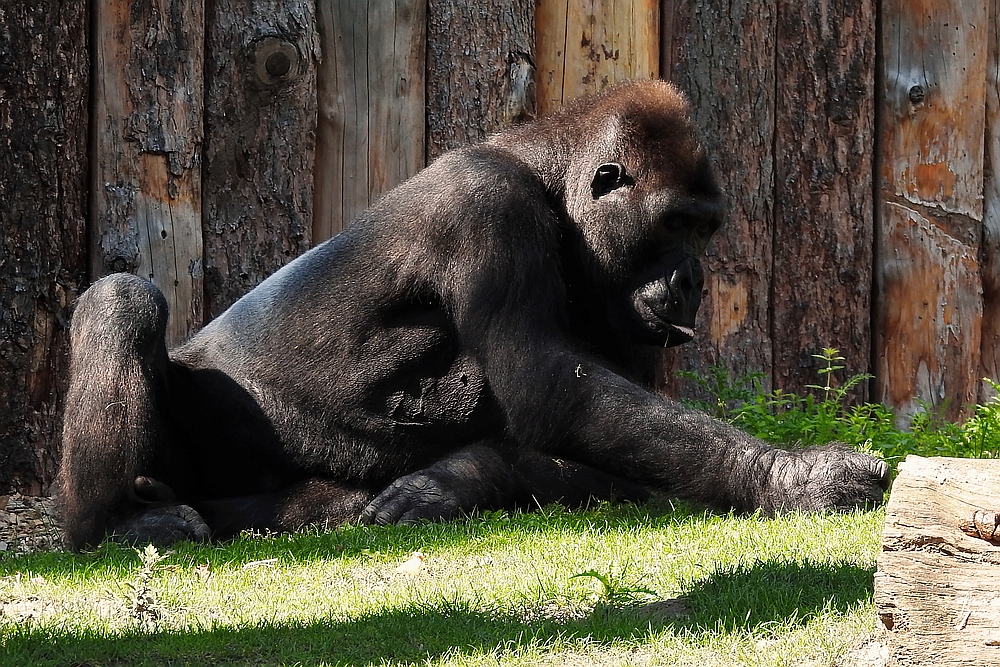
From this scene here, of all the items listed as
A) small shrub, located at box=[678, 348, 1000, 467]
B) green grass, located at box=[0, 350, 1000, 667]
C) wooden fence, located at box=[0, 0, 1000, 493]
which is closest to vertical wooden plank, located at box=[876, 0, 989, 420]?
wooden fence, located at box=[0, 0, 1000, 493]

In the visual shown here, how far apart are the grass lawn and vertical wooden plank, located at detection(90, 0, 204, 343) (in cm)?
200

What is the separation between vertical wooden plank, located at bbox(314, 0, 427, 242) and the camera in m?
6.64

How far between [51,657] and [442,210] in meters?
2.62

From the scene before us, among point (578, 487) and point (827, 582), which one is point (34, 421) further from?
point (827, 582)

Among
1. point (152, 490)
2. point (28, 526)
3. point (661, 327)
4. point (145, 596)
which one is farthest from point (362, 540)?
point (28, 526)

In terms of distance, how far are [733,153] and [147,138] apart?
122 inches

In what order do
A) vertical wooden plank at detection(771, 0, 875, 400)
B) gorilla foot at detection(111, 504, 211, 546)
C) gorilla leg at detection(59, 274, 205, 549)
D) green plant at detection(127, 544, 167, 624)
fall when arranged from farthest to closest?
vertical wooden plank at detection(771, 0, 875, 400)
gorilla leg at detection(59, 274, 205, 549)
gorilla foot at detection(111, 504, 211, 546)
green plant at detection(127, 544, 167, 624)

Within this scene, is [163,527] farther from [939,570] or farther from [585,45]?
[585,45]

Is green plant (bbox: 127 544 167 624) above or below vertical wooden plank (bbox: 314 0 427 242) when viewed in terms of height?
below

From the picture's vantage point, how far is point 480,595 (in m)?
3.70

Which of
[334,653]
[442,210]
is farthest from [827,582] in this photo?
[442,210]

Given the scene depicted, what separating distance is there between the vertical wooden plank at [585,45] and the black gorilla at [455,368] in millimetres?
1138

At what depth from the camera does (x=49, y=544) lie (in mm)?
5758

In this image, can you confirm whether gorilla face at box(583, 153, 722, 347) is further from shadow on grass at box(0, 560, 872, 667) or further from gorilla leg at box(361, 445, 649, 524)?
shadow on grass at box(0, 560, 872, 667)
